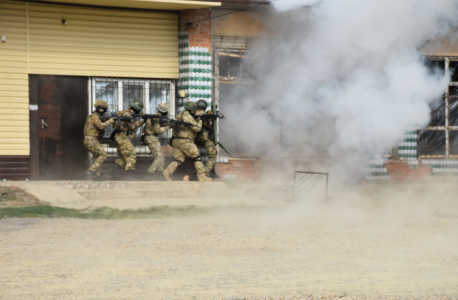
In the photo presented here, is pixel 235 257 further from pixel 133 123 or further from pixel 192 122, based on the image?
pixel 133 123

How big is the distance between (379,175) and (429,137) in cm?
170

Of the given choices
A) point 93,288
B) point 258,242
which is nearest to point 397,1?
point 258,242

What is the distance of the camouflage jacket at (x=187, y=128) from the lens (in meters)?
11.5

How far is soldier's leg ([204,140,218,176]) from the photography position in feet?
39.5

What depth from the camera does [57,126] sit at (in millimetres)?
11828

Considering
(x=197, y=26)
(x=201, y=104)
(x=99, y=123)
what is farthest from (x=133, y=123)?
(x=197, y=26)

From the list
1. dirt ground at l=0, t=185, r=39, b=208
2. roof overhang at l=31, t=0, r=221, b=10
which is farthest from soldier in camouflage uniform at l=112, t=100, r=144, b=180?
dirt ground at l=0, t=185, r=39, b=208

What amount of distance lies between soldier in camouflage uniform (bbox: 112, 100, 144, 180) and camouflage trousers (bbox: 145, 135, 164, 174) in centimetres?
33

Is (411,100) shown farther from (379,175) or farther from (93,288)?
(93,288)

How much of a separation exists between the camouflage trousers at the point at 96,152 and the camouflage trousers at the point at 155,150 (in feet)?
3.06

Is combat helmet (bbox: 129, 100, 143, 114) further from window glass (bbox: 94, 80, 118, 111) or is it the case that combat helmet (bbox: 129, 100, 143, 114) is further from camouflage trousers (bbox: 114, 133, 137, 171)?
window glass (bbox: 94, 80, 118, 111)

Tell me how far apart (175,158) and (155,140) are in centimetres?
54

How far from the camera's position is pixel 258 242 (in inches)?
245

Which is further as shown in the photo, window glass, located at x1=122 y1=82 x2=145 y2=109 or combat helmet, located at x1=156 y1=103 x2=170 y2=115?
window glass, located at x1=122 y1=82 x2=145 y2=109
